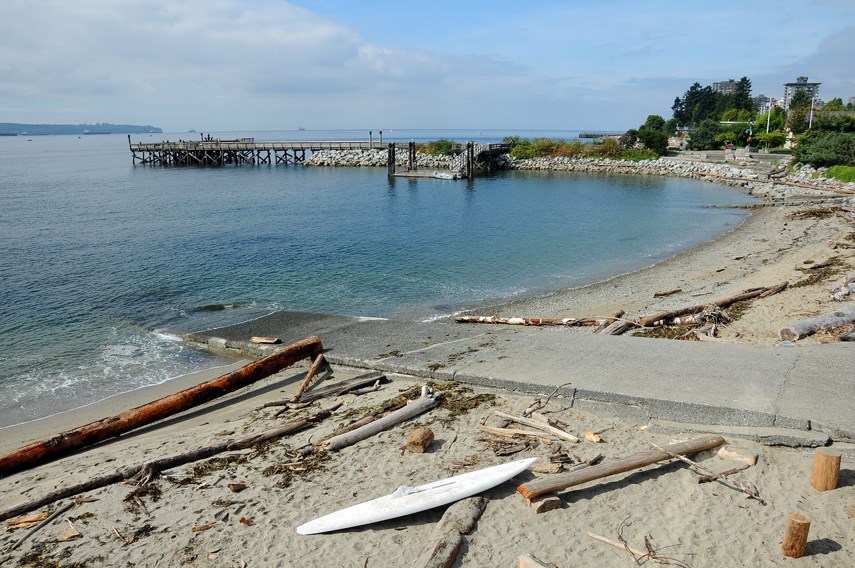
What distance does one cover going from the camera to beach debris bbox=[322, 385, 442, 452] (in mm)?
8180

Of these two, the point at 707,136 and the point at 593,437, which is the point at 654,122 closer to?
the point at 707,136

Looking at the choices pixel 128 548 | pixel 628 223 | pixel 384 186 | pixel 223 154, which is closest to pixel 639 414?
pixel 128 548

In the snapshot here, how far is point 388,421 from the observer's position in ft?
28.4

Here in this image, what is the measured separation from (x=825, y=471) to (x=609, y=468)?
2198 millimetres

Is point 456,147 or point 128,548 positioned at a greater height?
point 456,147

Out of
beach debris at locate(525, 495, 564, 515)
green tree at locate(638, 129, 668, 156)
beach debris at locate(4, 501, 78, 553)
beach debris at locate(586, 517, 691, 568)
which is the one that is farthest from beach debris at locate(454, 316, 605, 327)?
green tree at locate(638, 129, 668, 156)

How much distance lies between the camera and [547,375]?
32.2 ft

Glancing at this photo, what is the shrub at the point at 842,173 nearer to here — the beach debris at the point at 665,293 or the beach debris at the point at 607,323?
the beach debris at the point at 665,293

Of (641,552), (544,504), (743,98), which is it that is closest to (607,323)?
(544,504)

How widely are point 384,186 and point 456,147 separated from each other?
77.5 ft

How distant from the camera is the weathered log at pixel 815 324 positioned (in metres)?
11.6

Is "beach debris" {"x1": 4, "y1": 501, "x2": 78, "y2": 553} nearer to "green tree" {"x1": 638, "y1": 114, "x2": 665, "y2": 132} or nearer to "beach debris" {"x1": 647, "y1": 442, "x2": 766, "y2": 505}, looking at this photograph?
"beach debris" {"x1": 647, "y1": 442, "x2": 766, "y2": 505}

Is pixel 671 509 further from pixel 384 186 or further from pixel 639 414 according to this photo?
pixel 384 186

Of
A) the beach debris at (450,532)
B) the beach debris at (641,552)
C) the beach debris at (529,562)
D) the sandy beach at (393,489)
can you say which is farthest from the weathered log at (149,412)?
the beach debris at (641,552)
